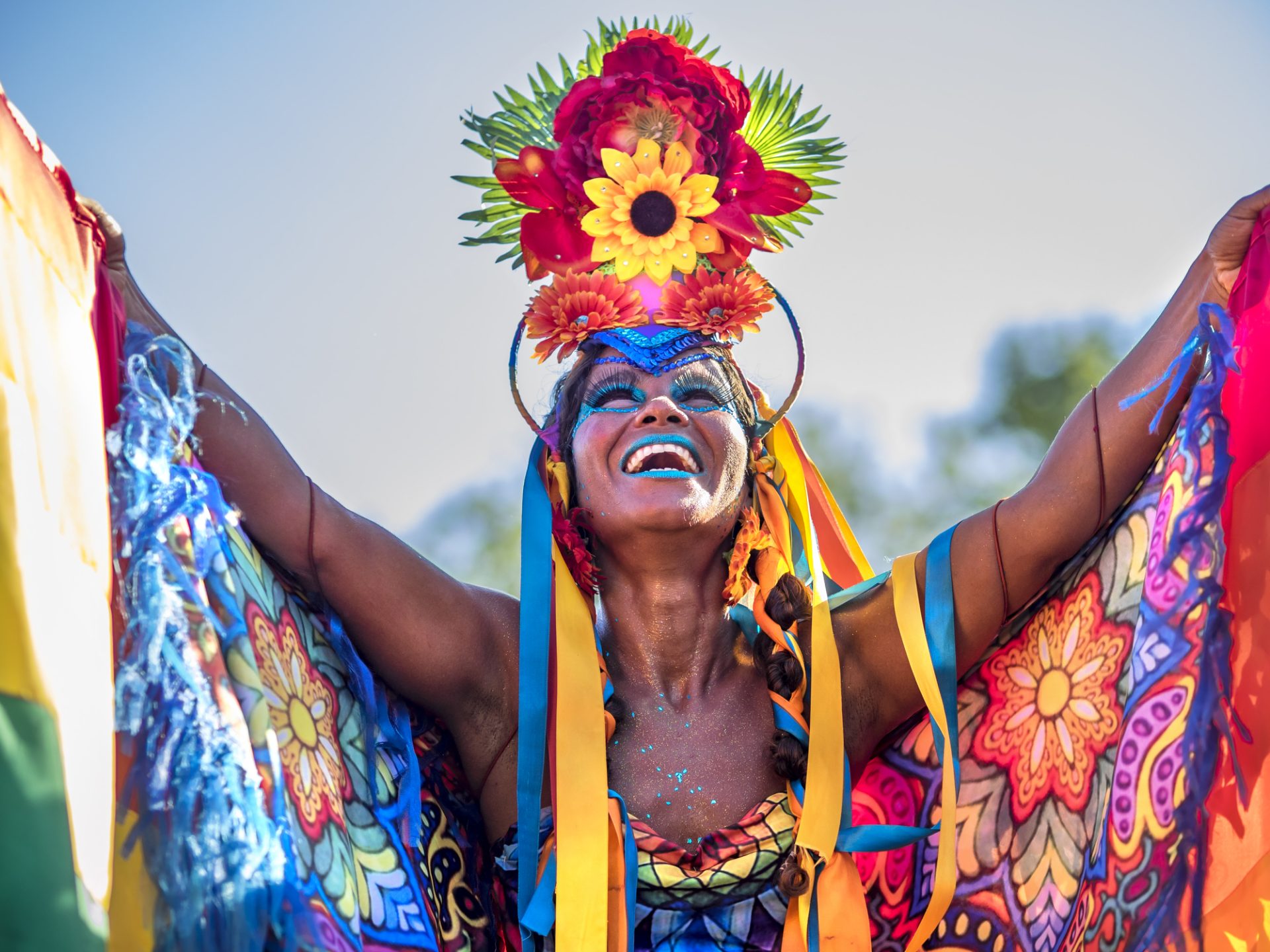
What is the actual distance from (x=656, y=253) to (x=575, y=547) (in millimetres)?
683

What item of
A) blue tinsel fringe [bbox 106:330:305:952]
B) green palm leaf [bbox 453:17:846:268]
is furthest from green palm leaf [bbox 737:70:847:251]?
blue tinsel fringe [bbox 106:330:305:952]

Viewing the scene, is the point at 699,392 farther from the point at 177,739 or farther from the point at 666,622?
the point at 177,739

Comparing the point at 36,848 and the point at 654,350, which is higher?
the point at 654,350

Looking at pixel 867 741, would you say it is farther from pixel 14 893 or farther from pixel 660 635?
pixel 14 893

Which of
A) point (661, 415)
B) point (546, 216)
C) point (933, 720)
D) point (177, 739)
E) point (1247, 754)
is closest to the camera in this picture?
point (177, 739)

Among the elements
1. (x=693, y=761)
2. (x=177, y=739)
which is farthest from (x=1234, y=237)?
(x=177, y=739)

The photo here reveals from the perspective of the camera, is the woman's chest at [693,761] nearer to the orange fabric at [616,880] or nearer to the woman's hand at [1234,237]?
the orange fabric at [616,880]

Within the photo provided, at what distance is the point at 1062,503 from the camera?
301 cm

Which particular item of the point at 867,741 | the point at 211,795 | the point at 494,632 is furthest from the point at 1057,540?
the point at 211,795

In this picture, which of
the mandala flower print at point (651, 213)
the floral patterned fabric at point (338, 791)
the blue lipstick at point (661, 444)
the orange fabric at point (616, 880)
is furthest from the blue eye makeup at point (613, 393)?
the orange fabric at point (616, 880)

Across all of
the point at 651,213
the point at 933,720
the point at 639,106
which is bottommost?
the point at 933,720

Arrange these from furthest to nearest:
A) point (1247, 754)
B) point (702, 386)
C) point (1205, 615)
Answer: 1. point (702, 386)
2. point (1205, 615)
3. point (1247, 754)

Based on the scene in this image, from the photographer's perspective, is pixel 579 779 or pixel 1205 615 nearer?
pixel 1205 615

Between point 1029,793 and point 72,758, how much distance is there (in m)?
1.78
